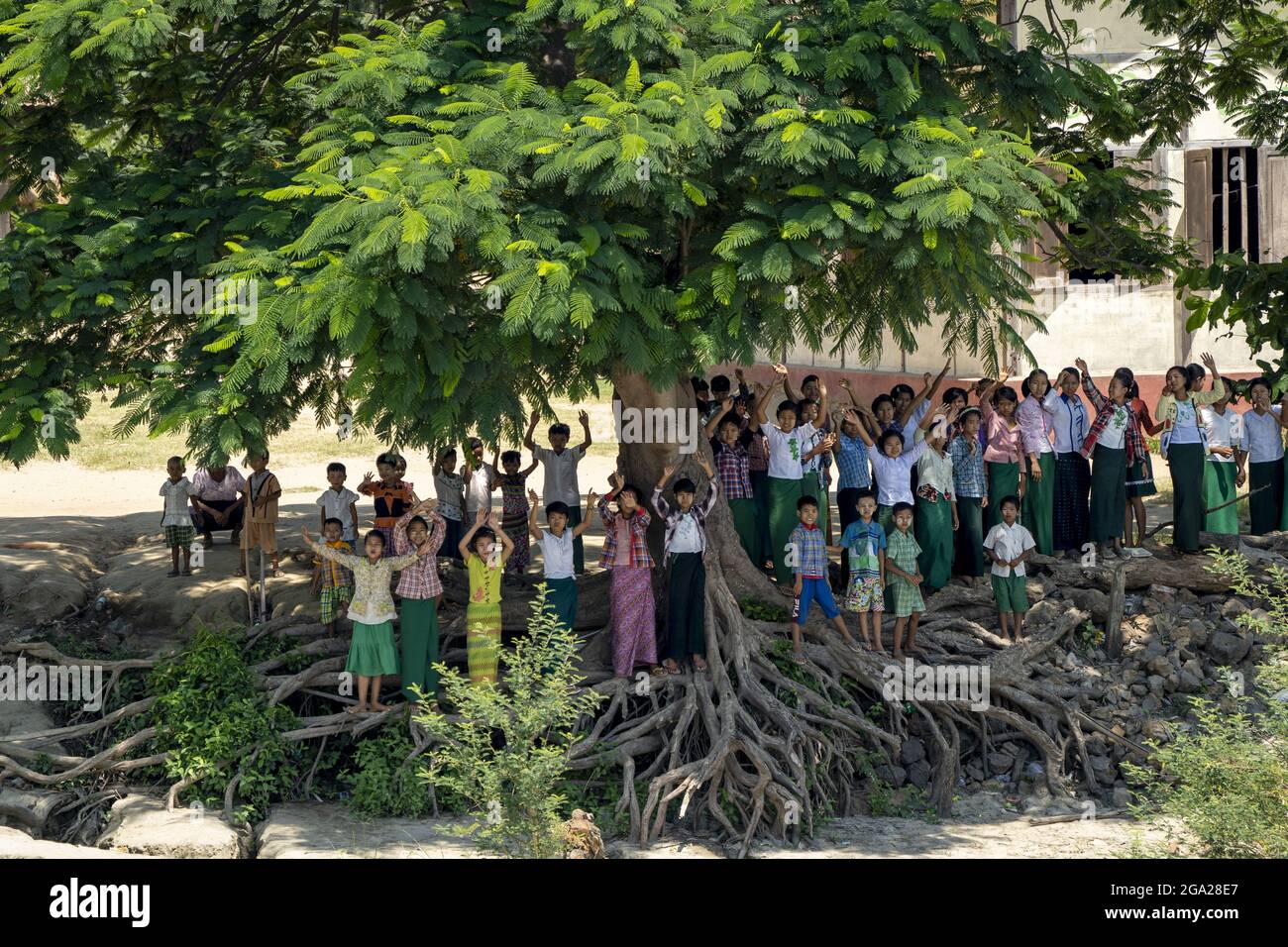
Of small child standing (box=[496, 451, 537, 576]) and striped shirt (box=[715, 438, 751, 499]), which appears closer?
striped shirt (box=[715, 438, 751, 499])

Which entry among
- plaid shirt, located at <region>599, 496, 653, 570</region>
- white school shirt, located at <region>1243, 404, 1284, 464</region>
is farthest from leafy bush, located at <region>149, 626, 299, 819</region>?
white school shirt, located at <region>1243, 404, 1284, 464</region>

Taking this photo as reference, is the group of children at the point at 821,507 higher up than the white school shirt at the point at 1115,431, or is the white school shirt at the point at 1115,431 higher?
the white school shirt at the point at 1115,431

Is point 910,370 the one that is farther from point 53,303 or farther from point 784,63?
point 53,303

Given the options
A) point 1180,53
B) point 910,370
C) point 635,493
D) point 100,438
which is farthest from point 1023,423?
point 100,438

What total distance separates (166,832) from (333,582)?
2649 millimetres

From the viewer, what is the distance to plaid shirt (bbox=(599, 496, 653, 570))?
38.2 feet

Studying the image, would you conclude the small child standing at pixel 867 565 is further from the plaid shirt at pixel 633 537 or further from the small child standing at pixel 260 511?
the small child standing at pixel 260 511

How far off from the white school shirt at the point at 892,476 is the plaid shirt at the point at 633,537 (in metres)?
2.00

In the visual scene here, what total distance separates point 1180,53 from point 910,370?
7.16 metres

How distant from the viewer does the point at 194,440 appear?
398 inches

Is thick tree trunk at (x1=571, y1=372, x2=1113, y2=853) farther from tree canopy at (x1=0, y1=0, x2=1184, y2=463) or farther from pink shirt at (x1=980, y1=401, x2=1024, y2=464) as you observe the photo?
tree canopy at (x1=0, y1=0, x2=1184, y2=463)

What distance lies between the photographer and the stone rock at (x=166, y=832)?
1005 cm

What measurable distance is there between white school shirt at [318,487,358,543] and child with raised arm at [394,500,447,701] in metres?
1.50

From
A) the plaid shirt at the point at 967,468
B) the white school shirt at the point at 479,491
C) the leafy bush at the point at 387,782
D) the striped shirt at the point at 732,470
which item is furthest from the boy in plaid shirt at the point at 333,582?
the plaid shirt at the point at 967,468
